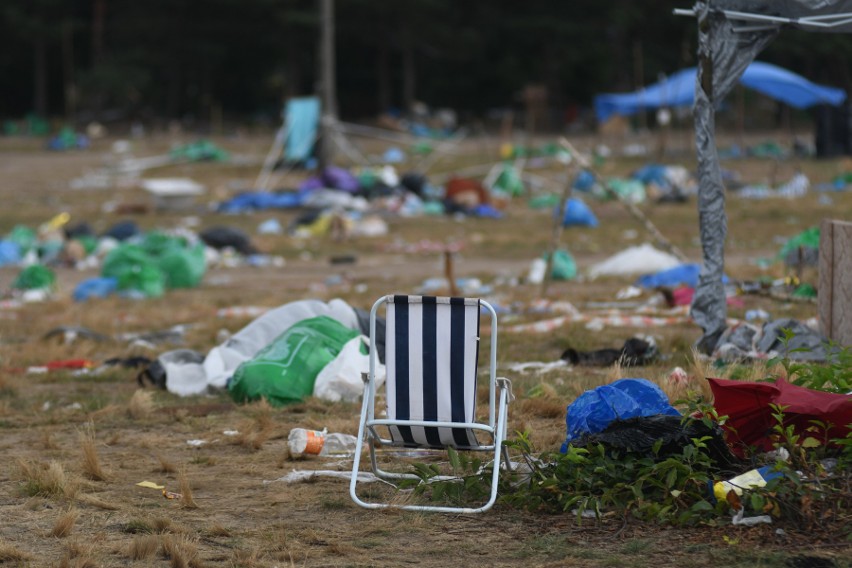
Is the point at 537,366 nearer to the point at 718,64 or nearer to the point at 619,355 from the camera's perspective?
the point at 619,355

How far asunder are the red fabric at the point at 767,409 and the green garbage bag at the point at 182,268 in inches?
377

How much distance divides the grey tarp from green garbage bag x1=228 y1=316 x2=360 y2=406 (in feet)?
8.10

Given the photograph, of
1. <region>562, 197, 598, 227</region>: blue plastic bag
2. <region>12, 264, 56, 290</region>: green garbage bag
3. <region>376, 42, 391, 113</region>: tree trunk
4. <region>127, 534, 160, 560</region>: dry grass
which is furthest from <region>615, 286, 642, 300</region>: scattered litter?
<region>376, 42, 391, 113</region>: tree trunk

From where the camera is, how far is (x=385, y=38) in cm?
4825

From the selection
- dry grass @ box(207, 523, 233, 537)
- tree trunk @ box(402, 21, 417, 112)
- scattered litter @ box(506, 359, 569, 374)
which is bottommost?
scattered litter @ box(506, 359, 569, 374)

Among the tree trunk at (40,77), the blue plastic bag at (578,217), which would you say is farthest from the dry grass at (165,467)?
the tree trunk at (40,77)

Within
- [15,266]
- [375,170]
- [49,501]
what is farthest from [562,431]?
[375,170]

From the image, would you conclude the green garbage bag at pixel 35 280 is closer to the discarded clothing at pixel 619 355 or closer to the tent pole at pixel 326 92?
the discarded clothing at pixel 619 355

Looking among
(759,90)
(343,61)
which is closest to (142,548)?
(759,90)

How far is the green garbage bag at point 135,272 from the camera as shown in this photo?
1336cm

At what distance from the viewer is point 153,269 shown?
13.7 metres

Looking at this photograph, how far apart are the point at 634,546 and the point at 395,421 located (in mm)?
1181

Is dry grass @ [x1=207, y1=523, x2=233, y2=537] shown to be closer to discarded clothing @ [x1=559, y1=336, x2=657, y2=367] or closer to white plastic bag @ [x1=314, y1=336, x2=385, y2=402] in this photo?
white plastic bag @ [x1=314, y1=336, x2=385, y2=402]

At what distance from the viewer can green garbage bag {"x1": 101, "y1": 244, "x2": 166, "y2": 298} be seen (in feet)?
43.8
